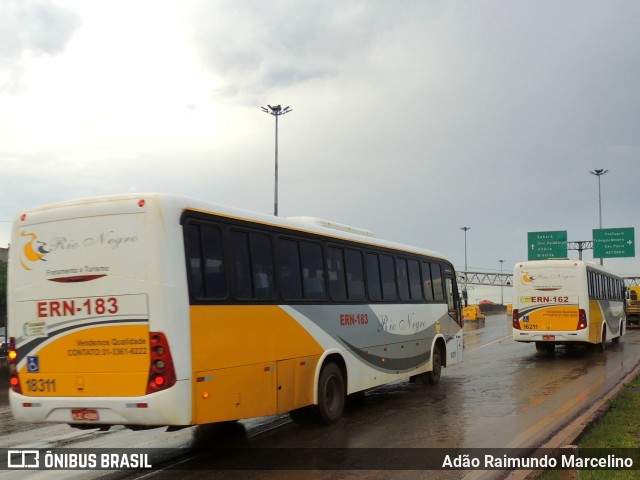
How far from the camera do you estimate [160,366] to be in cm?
726

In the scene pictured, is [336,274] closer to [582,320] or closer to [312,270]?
[312,270]

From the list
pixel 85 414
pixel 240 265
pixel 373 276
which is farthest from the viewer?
pixel 373 276

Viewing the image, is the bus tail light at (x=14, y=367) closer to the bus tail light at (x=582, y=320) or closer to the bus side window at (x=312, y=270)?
the bus side window at (x=312, y=270)

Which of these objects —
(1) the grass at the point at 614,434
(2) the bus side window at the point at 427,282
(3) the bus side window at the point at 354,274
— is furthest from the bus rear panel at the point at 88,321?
(2) the bus side window at the point at 427,282

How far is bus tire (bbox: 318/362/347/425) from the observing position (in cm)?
1022

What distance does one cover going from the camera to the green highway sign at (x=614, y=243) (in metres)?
53.7

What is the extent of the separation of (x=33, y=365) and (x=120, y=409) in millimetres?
1409

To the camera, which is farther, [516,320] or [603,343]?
[603,343]

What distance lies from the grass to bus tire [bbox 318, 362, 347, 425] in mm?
3641

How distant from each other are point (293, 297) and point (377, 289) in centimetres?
320

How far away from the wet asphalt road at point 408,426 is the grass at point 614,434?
57 centimetres

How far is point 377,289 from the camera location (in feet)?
41.6

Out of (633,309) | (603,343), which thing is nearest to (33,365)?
(603,343)

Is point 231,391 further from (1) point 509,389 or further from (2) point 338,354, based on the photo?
(1) point 509,389
